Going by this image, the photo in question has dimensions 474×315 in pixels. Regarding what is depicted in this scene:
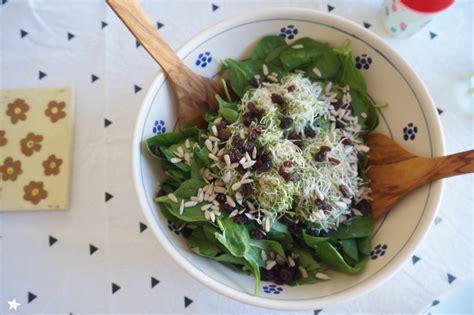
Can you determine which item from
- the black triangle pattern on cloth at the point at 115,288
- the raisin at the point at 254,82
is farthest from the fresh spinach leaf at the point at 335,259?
the black triangle pattern on cloth at the point at 115,288

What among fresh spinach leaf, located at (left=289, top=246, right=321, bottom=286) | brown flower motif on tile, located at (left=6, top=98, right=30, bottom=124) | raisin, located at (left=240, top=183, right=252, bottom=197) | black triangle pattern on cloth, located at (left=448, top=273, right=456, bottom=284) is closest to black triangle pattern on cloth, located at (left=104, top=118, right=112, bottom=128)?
brown flower motif on tile, located at (left=6, top=98, right=30, bottom=124)

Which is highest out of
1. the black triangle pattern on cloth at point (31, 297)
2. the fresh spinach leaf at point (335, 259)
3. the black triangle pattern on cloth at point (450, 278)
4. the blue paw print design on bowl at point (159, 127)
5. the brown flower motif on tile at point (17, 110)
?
the blue paw print design on bowl at point (159, 127)

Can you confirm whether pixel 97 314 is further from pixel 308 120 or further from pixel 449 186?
pixel 449 186

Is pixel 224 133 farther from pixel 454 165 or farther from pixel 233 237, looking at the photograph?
pixel 454 165

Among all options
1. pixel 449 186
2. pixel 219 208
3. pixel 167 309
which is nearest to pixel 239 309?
pixel 167 309

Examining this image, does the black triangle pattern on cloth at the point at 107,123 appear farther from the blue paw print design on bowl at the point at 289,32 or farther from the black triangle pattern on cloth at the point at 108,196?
the blue paw print design on bowl at the point at 289,32

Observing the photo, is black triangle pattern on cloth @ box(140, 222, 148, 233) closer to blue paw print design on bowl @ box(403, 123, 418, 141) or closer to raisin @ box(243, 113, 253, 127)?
raisin @ box(243, 113, 253, 127)
